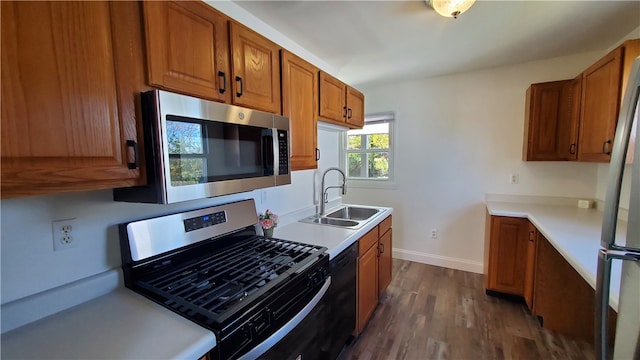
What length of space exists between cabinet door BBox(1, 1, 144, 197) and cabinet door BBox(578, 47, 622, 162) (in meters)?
2.74

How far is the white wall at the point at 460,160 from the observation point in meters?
2.73

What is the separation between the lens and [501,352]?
1.90m

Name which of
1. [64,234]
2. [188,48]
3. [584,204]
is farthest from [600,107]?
[64,234]

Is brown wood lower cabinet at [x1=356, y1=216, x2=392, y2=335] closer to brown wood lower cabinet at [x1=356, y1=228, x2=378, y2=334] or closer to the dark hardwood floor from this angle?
brown wood lower cabinet at [x1=356, y1=228, x2=378, y2=334]

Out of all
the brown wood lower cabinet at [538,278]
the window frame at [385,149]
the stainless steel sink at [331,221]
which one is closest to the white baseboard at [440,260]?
the brown wood lower cabinet at [538,278]

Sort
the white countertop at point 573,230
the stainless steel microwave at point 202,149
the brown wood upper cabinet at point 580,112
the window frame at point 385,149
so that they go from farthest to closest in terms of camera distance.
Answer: the window frame at point 385,149, the brown wood upper cabinet at point 580,112, the white countertop at point 573,230, the stainless steel microwave at point 202,149

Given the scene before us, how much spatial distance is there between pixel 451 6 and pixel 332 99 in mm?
992

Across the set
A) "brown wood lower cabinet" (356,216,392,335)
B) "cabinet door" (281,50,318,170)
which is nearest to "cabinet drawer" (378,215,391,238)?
"brown wood lower cabinet" (356,216,392,335)

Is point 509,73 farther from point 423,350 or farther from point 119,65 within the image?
point 119,65

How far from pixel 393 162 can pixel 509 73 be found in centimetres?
160

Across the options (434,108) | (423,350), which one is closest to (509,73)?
(434,108)

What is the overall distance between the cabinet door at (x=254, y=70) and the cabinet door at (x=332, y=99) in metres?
0.52

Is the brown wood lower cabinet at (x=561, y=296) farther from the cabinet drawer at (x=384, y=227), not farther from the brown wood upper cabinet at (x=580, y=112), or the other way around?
the cabinet drawer at (x=384, y=227)

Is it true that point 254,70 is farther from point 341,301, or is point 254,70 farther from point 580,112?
point 580,112
